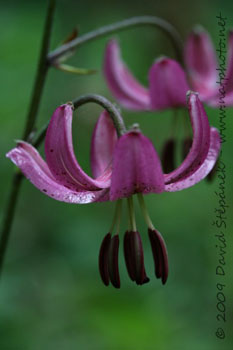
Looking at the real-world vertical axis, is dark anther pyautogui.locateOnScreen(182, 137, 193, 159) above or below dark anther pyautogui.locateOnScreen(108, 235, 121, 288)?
above

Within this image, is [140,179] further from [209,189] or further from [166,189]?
[209,189]

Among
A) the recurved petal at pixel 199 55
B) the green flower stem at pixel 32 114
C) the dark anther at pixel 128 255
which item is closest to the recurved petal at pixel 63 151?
the dark anther at pixel 128 255

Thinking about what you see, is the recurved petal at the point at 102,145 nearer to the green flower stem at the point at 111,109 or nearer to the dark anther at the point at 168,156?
the green flower stem at the point at 111,109

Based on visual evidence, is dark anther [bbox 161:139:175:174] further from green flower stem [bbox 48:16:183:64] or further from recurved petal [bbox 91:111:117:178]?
recurved petal [bbox 91:111:117:178]

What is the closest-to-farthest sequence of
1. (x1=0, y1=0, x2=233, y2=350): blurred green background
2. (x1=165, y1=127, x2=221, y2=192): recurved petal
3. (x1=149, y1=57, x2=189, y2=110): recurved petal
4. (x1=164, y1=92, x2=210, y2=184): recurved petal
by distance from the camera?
(x1=164, y1=92, x2=210, y2=184): recurved petal
(x1=165, y1=127, x2=221, y2=192): recurved petal
(x1=149, y1=57, x2=189, y2=110): recurved petal
(x1=0, y1=0, x2=233, y2=350): blurred green background

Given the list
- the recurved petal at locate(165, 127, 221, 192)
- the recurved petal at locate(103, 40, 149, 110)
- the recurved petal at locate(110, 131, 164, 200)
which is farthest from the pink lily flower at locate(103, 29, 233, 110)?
the recurved petal at locate(110, 131, 164, 200)

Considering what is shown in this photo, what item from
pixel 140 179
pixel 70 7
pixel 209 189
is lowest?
pixel 140 179

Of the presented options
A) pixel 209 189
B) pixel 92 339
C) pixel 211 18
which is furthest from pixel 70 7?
pixel 92 339
